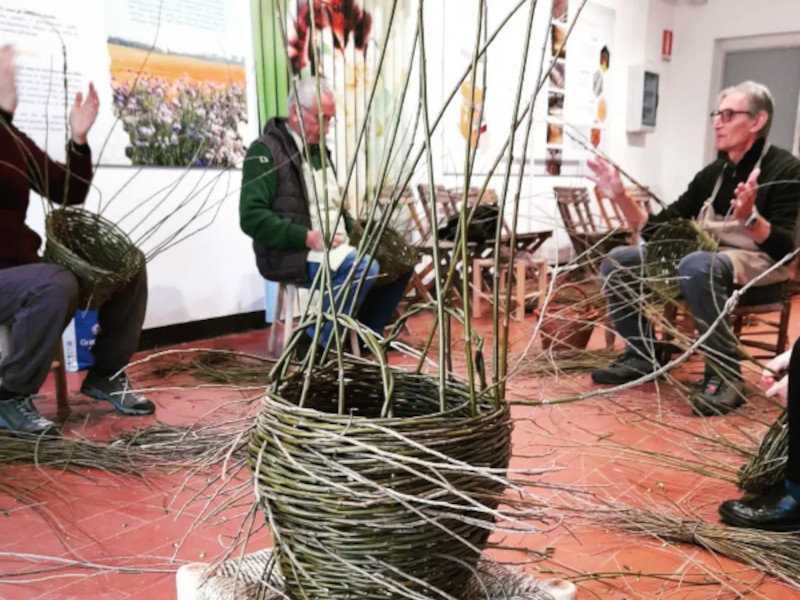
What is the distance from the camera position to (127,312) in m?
2.35

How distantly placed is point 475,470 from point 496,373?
145mm

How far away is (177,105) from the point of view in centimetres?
343

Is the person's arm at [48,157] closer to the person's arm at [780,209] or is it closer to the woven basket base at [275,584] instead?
the woven basket base at [275,584]

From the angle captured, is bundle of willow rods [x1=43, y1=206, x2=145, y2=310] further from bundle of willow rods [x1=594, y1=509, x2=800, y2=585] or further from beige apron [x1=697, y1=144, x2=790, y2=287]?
beige apron [x1=697, y1=144, x2=790, y2=287]

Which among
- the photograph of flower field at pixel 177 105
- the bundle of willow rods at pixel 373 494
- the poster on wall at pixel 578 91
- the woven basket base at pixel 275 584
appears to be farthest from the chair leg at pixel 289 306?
the poster on wall at pixel 578 91

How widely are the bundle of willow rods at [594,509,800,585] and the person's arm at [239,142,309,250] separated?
5.79ft

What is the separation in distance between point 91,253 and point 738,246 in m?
2.39

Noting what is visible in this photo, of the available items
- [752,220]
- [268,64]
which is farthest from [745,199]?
[268,64]

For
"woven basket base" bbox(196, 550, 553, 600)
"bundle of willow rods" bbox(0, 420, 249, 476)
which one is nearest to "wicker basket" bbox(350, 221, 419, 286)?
"bundle of willow rods" bbox(0, 420, 249, 476)

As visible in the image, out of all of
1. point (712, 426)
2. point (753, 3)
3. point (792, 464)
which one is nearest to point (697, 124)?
point (753, 3)

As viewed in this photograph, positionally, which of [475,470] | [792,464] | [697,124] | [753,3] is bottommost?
→ [792,464]

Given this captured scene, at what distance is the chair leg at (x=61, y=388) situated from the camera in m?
2.39

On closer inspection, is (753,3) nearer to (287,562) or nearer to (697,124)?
(697,124)

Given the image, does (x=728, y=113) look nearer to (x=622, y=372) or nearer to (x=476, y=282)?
(x=622, y=372)
